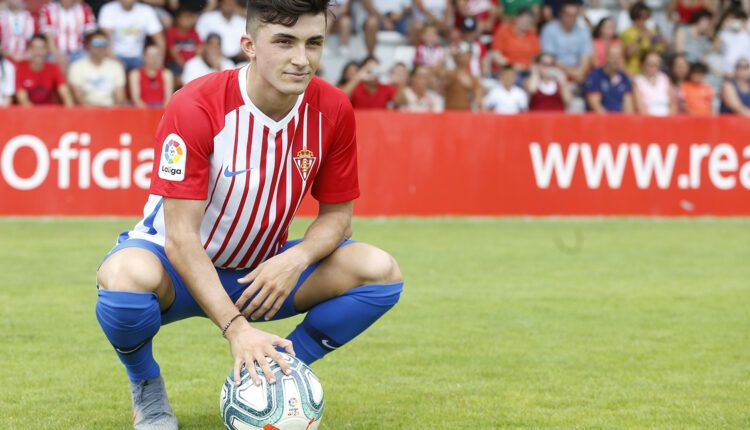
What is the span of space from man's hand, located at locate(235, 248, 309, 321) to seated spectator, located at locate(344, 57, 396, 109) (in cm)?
1158

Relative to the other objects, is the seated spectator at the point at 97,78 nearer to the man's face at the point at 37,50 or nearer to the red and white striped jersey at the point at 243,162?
the man's face at the point at 37,50

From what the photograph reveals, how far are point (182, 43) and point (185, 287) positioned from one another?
40.0ft

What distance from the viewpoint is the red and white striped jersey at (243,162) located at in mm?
4867

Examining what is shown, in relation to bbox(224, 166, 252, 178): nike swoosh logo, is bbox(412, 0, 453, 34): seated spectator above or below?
below

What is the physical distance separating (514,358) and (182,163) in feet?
9.38

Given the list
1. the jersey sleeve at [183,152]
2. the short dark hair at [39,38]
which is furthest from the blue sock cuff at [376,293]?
the short dark hair at [39,38]

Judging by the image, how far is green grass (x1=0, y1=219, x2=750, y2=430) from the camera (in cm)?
566

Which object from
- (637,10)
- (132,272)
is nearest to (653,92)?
(637,10)

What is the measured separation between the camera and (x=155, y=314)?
490 cm

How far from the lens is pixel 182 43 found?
1691cm

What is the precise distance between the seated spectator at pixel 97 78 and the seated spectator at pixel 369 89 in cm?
285

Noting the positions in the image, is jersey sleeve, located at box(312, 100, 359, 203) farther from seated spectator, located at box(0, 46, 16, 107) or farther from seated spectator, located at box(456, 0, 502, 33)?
seated spectator, located at box(456, 0, 502, 33)

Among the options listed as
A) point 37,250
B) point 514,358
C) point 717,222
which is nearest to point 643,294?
point 514,358

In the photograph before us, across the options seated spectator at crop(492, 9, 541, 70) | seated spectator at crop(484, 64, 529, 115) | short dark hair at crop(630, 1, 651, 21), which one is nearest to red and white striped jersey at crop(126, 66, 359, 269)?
seated spectator at crop(484, 64, 529, 115)
